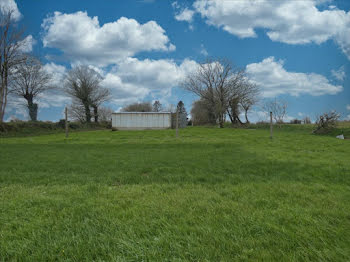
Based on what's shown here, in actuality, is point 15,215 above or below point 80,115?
below

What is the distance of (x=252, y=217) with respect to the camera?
3248 mm

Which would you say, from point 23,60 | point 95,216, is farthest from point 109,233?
point 23,60

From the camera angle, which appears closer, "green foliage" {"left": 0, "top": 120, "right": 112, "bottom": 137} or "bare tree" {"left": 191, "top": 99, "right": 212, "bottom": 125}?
"green foliage" {"left": 0, "top": 120, "right": 112, "bottom": 137}

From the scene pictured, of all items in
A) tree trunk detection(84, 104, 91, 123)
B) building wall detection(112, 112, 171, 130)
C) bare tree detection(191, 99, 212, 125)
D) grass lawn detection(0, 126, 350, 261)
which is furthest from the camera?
bare tree detection(191, 99, 212, 125)

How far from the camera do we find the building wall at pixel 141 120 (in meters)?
39.1

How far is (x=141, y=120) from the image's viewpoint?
1548 inches

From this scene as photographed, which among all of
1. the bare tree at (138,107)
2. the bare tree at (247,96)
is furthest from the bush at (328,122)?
the bare tree at (138,107)

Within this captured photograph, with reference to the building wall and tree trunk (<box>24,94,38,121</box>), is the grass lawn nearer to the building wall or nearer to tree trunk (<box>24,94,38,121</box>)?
the building wall

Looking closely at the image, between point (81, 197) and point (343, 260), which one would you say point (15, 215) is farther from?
point (343, 260)

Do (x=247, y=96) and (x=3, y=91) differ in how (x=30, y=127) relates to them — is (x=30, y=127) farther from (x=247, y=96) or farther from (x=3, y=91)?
(x=247, y=96)

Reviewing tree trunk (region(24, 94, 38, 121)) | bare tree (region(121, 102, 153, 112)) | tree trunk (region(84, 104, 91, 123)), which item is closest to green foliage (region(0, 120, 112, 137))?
tree trunk (region(24, 94, 38, 121))

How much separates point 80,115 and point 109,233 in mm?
50181

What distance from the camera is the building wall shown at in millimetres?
39094

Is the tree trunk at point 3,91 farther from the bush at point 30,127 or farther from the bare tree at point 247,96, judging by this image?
the bare tree at point 247,96
